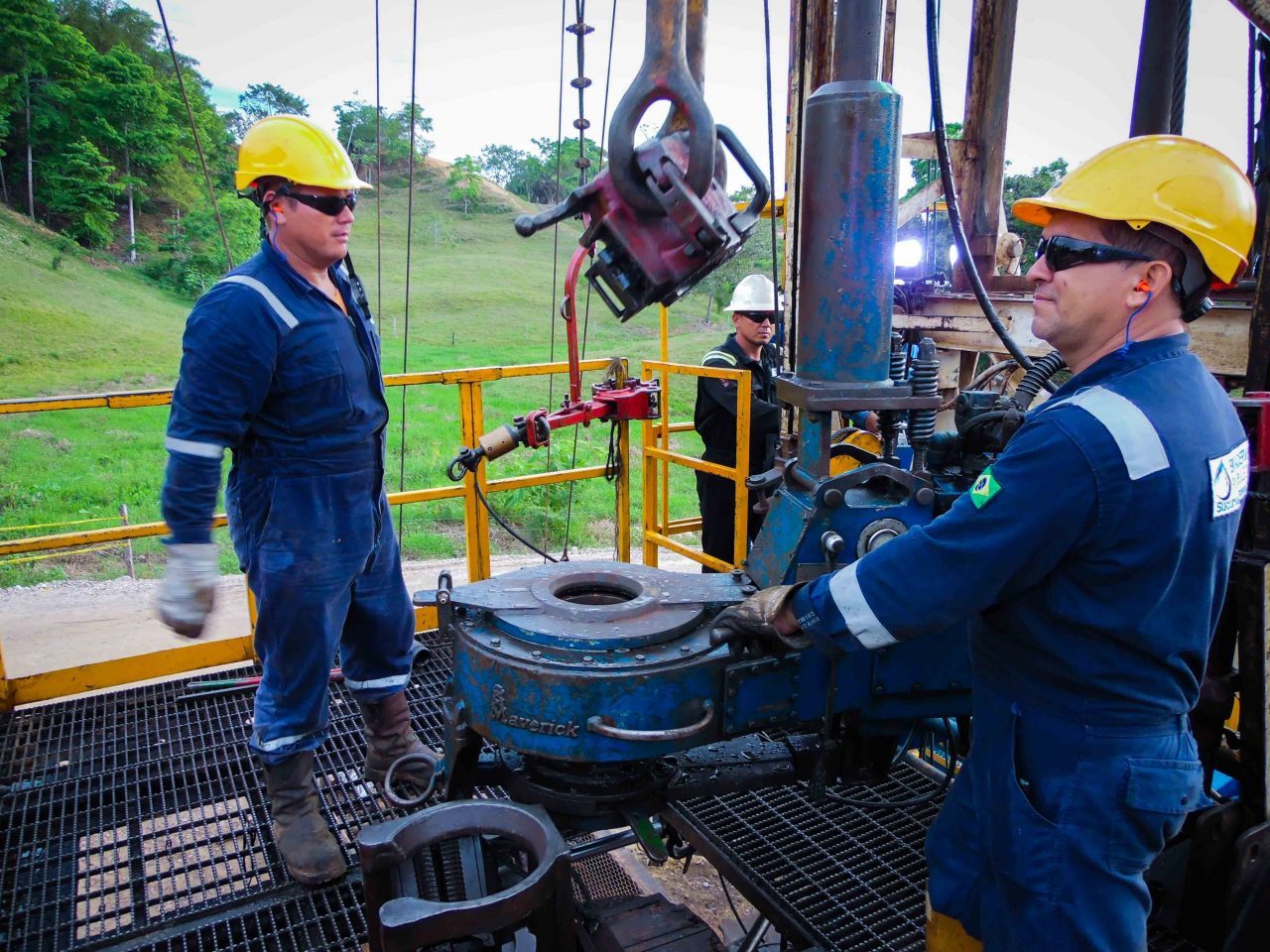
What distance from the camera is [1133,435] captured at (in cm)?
137

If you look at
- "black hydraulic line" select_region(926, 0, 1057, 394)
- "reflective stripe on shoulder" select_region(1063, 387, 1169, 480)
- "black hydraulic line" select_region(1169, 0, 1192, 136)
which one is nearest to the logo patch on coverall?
"reflective stripe on shoulder" select_region(1063, 387, 1169, 480)

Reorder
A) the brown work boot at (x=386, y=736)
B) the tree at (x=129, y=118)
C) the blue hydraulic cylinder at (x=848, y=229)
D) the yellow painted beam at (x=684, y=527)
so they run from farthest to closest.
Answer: the tree at (x=129, y=118) → the yellow painted beam at (x=684, y=527) → the brown work boot at (x=386, y=736) → the blue hydraulic cylinder at (x=848, y=229)

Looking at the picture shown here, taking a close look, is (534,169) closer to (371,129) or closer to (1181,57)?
(371,129)

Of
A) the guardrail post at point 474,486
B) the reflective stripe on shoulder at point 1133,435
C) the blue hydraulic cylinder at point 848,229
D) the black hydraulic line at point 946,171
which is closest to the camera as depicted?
the reflective stripe on shoulder at point 1133,435

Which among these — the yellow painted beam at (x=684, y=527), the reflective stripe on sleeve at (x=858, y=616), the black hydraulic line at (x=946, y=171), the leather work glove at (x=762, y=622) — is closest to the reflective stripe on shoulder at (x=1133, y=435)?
the reflective stripe on sleeve at (x=858, y=616)

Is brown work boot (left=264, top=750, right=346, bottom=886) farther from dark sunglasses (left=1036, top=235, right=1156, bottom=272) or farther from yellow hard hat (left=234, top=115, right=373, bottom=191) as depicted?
dark sunglasses (left=1036, top=235, right=1156, bottom=272)

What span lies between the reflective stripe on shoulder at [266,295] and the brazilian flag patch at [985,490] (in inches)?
73.7

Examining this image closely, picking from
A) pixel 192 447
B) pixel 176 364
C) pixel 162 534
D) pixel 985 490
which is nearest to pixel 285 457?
pixel 192 447

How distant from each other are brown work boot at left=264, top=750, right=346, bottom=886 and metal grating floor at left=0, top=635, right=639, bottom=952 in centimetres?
6

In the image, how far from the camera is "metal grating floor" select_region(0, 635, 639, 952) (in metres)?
2.29

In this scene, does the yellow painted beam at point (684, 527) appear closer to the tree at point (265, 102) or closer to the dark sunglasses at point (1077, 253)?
the dark sunglasses at point (1077, 253)

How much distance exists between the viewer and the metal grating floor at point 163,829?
2291 mm

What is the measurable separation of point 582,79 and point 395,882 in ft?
9.47

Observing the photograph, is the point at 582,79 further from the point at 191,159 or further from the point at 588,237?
the point at 191,159
